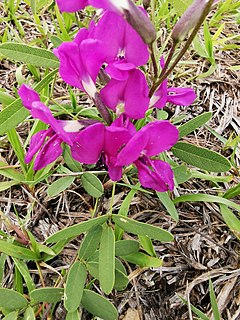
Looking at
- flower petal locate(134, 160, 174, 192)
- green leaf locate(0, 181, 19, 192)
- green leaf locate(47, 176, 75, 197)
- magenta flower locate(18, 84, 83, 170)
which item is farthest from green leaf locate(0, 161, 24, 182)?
flower petal locate(134, 160, 174, 192)

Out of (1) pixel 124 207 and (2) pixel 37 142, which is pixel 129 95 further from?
(1) pixel 124 207

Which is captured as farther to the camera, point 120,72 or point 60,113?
point 60,113

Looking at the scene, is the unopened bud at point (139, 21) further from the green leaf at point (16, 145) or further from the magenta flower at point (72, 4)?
the green leaf at point (16, 145)

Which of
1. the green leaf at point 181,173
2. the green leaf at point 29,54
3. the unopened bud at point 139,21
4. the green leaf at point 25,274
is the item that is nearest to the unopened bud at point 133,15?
the unopened bud at point 139,21

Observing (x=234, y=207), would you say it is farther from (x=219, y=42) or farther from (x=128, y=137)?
(x=219, y=42)

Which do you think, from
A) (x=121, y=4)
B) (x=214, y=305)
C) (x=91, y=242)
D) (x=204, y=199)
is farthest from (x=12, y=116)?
(x=214, y=305)

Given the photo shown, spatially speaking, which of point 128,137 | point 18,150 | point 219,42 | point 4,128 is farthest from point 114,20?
point 219,42
